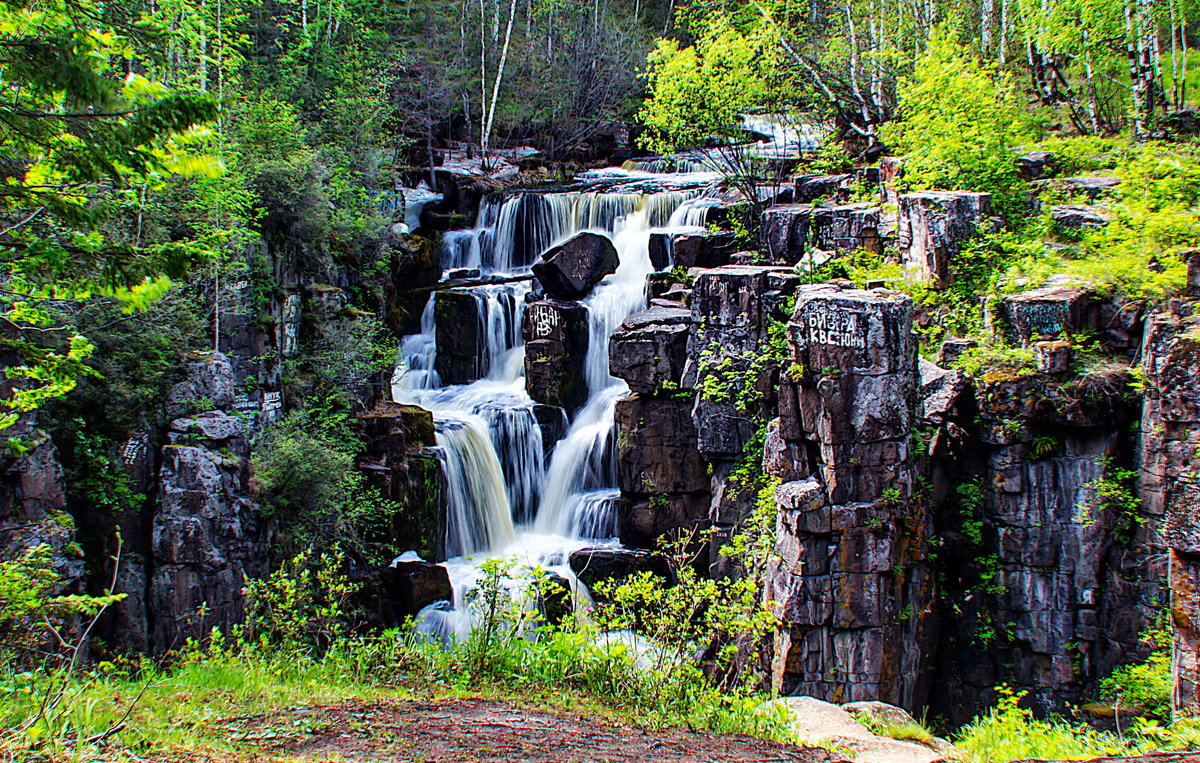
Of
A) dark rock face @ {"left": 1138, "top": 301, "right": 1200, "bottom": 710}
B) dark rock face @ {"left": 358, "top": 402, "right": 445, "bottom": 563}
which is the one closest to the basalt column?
dark rock face @ {"left": 1138, "top": 301, "right": 1200, "bottom": 710}

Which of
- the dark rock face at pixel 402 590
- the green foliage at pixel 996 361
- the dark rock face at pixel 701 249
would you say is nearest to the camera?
the green foliage at pixel 996 361

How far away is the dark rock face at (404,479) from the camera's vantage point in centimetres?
1584

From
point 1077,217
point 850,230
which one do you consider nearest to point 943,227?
point 1077,217

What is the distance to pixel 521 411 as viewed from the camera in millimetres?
17531

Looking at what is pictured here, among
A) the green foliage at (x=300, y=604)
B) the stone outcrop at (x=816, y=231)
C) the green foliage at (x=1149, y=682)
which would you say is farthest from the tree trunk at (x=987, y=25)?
the green foliage at (x=300, y=604)

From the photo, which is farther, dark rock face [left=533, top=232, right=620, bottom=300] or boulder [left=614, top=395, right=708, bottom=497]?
dark rock face [left=533, top=232, right=620, bottom=300]

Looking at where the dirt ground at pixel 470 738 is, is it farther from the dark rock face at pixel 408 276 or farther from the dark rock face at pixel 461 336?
the dark rock face at pixel 408 276

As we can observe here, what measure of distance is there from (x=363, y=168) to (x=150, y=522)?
12289 mm

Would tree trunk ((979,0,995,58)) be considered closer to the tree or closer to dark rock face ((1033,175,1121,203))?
dark rock face ((1033,175,1121,203))

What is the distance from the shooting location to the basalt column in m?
10.1

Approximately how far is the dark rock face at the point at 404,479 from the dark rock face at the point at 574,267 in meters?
5.33

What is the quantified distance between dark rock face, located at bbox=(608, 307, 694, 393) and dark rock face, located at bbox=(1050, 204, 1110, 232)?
22.5 feet

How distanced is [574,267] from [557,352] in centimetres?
245

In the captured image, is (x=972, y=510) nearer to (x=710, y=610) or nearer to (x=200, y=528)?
(x=710, y=610)
